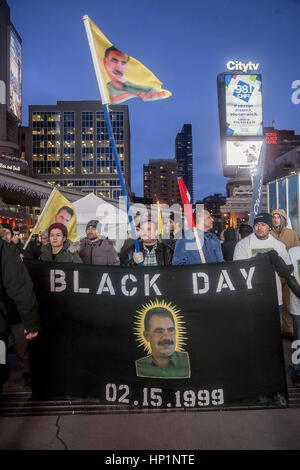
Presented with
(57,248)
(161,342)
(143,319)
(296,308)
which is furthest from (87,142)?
(161,342)

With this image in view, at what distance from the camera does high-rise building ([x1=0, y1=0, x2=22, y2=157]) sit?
3322 inches

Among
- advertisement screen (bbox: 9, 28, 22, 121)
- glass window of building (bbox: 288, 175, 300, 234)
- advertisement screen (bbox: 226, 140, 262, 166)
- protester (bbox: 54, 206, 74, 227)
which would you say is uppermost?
advertisement screen (bbox: 9, 28, 22, 121)

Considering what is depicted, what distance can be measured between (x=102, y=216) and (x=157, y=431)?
450 inches

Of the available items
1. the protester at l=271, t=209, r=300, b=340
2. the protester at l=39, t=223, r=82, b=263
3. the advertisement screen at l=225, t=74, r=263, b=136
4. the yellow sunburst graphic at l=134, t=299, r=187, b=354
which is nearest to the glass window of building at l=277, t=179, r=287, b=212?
the advertisement screen at l=225, t=74, r=263, b=136

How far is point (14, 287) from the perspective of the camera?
2.95 metres

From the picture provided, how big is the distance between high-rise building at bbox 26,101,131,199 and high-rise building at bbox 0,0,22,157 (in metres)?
10.6

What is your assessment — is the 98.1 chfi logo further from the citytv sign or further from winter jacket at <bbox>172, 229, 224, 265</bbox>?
winter jacket at <bbox>172, 229, 224, 265</bbox>

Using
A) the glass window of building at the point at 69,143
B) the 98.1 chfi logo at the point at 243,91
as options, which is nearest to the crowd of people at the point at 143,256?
the 98.1 chfi logo at the point at 243,91

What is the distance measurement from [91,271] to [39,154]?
114 metres

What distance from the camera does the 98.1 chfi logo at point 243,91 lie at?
29781mm

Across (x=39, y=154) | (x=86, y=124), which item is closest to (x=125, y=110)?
(x=86, y=124)

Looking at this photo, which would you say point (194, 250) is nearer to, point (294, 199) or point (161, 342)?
point (161, 342)

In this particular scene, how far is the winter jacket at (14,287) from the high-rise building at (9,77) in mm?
81958
